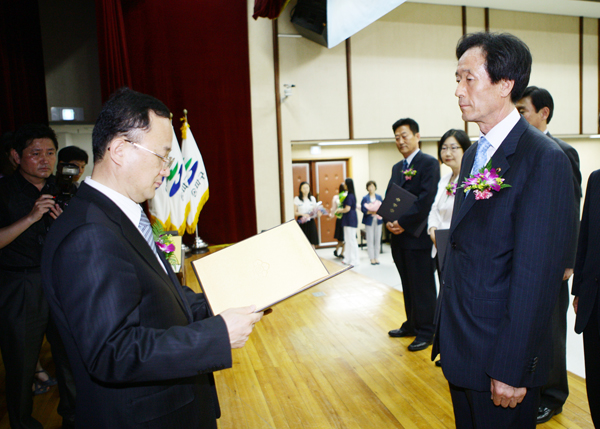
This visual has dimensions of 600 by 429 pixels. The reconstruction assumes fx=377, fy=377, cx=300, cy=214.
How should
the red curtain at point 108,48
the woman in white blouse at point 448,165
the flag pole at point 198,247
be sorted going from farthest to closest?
1. the flag pole at point 198,247
2. the red curtain at point 108,48
3. the woman in white blouse at point 448,165

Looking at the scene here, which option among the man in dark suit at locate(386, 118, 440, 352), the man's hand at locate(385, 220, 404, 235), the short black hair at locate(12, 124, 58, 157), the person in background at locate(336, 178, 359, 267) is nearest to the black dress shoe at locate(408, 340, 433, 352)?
the man in dark suit at locate(386, 118, 440, 352)

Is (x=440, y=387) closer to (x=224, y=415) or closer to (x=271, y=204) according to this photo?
(x=224, y=415)

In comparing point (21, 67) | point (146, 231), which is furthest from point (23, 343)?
point (21, 67)

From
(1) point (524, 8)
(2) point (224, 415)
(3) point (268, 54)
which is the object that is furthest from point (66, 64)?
(1) point (524, 8)

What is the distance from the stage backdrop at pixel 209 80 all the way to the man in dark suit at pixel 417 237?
3.46 meters

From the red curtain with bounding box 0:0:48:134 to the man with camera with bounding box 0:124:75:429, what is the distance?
1.45m

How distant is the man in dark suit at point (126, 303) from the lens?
78 centimetres

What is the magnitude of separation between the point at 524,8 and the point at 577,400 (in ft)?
23.2

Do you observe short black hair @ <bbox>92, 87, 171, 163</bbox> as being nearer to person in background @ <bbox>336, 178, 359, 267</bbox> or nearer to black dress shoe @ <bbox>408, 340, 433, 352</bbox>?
black dress shoe @ <bbox>408, 340, 433, 352</bbox>

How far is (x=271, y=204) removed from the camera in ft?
20.0

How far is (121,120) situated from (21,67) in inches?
161

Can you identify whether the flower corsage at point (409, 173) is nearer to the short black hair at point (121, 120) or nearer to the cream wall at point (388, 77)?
the short black hair at point (121, 120)

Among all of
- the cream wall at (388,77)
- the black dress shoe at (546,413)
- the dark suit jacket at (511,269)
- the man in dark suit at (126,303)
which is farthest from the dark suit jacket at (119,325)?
the cream wall at (388,77)

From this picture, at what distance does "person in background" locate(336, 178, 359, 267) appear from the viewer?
6.89m
